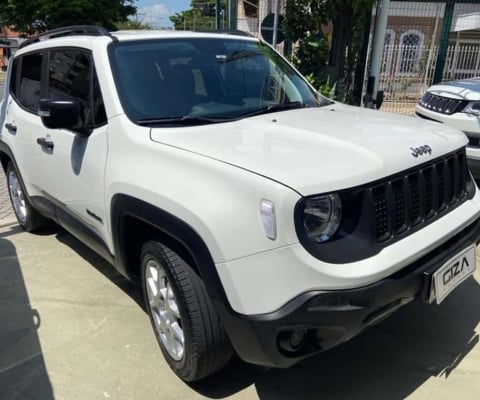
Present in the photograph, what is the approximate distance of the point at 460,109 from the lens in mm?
5617

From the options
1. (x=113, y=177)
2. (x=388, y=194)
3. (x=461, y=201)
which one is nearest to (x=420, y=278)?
(x=388, y=194)

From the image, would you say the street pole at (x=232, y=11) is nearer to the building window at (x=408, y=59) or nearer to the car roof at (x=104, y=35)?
the building window at (x=408, y=59)

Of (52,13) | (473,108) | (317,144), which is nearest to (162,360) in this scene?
(317,144)

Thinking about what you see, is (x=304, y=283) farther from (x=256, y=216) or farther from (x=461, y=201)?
(x=461, y=201)

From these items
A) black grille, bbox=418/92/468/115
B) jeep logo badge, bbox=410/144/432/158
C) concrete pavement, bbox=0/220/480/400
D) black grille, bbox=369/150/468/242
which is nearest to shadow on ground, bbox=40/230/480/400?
concrete pavement, bbox=0/220/480/400

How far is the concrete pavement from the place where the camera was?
8.64 ft

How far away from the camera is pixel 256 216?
2.02m

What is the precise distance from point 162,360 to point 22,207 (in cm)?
274

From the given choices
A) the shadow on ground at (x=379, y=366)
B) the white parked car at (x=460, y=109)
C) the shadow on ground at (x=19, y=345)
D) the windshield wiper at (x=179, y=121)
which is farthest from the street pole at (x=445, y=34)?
the shadow on ground at (x=19, y=345)

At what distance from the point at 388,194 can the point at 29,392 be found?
7.17ft

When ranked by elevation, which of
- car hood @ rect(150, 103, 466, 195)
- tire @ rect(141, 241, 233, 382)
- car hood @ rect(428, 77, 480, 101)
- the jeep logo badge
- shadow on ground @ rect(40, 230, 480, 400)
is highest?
car hood @ rect(150, 103, 466, 195)

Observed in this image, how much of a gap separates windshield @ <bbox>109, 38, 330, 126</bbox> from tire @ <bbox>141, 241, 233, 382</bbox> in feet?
2.64

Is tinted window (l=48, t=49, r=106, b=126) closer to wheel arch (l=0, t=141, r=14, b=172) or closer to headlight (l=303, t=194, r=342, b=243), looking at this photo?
wheel arch (l=0, t=141, r=14, b=172)

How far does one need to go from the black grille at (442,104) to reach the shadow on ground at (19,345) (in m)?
4.93
